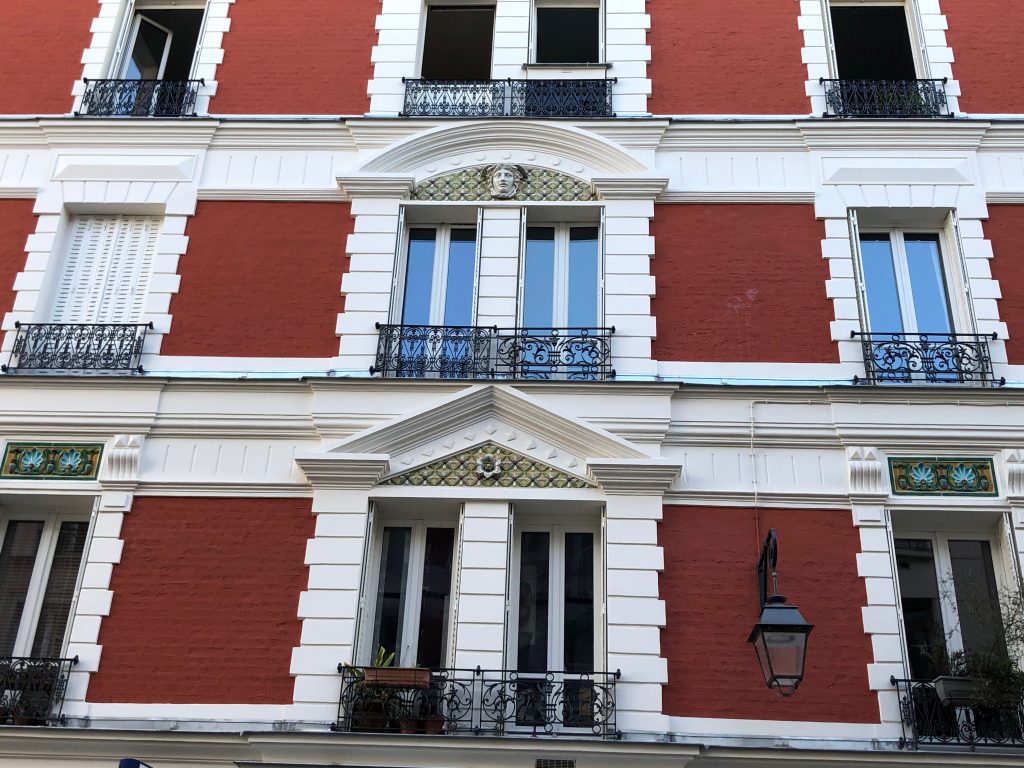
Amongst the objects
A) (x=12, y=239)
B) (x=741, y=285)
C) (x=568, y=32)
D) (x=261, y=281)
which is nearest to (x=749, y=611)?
(x=741, y=285)

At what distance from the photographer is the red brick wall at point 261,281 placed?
Answer: 10.9 metres

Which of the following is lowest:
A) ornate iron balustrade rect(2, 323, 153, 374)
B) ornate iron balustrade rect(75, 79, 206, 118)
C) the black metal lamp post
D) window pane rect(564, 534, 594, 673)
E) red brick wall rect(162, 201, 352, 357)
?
the black metal lamp post

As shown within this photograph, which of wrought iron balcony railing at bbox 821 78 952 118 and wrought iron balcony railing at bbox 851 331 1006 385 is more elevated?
wrought iron balcony railing at bbox 821 78 952 118

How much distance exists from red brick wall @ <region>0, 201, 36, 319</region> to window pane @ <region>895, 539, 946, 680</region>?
8854 mm

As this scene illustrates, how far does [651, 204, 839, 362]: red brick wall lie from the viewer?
10.6 m

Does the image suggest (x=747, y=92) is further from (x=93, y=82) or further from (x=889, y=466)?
(x=93, y=82)

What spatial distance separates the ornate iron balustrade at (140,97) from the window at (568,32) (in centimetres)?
390

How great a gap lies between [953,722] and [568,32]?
8.42 m

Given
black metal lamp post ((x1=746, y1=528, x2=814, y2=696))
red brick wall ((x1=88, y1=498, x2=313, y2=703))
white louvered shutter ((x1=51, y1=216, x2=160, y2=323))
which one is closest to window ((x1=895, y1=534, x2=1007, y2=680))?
black metal lamp post ((x1=746, y1=528, x2=814, y2=696))

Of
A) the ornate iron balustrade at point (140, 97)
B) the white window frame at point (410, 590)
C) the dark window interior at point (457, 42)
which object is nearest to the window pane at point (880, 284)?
the white window frame at point (410, 590)

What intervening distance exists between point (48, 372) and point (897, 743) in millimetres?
8213

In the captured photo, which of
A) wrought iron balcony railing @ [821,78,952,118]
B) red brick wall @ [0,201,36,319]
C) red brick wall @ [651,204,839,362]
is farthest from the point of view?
wrought iron balcony railing @ [821,78,952,118]

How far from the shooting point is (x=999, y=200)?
1133 cm

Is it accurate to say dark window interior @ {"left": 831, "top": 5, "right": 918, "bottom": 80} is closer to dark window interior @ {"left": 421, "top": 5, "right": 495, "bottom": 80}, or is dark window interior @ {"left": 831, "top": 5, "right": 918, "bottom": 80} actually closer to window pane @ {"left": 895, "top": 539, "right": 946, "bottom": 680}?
dark window interior @ {"left": 421, "top": 5, "right": 495, "bottom": 80}
